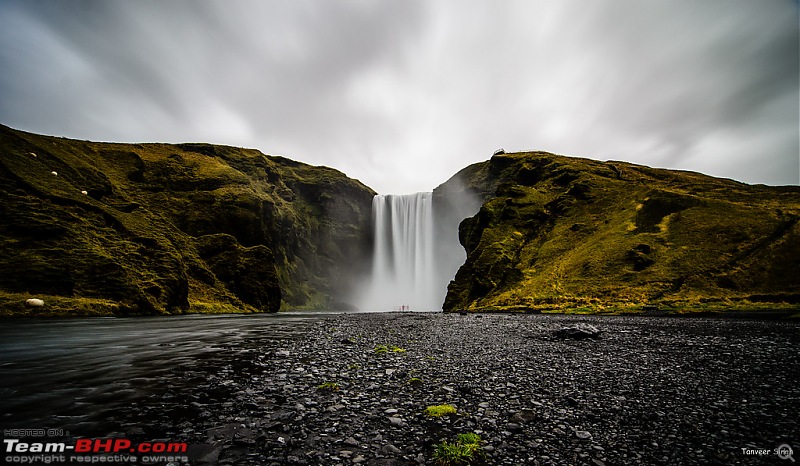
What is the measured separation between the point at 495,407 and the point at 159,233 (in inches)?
3170

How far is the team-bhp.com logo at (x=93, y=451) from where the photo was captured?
508 cm

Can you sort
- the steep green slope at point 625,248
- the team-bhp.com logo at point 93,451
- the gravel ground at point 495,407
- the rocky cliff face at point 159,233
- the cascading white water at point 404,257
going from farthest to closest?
1. the cascading white water at point 404,257
2. the steep green slope at point 625,248
3. the rocky cliff face at point 159,233
4. the gravel ground at point 495,407
5. the team-bhp.com logo at point 93,451

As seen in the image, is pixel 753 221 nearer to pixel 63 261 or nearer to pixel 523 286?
pixel 523 286

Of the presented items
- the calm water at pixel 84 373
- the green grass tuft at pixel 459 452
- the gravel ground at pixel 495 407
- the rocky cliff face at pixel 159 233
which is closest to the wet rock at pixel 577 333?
the gravel ground at pixel 495 407

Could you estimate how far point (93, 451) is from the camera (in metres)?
5.36

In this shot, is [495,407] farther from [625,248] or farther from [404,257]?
[404,257]

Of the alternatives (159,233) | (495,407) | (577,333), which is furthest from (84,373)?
(159,233)

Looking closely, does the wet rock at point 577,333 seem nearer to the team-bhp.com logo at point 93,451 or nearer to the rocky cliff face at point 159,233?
the team-bhp.com logo at point 93,451

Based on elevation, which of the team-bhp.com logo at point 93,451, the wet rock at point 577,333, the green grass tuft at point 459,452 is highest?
the team-bhp.com logo at point 93,451

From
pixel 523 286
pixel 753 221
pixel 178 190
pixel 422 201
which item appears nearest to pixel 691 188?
pixel 753 221

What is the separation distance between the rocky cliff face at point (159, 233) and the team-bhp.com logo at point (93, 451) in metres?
43.4

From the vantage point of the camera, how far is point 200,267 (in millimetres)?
72062

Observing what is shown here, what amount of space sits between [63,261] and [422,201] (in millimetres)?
117991

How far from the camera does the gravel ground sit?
585cm
